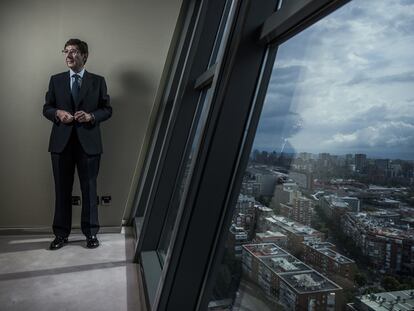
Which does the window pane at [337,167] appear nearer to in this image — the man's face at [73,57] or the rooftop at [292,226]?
the rooftop at [292,226]

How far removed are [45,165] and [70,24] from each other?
54.1 inches

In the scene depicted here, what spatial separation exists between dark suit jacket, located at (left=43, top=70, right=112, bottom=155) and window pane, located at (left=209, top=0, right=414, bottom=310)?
222cm

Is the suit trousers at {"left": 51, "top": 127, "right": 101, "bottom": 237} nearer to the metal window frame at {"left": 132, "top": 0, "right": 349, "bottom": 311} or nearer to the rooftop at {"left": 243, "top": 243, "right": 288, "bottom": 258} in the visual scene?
the metal window frame at {"left": 132, "top": 0, "right": 349, "bottom": 311}

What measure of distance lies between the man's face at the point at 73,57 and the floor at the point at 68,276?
1606 mm

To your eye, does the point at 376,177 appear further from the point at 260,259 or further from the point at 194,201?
the point at 194,201

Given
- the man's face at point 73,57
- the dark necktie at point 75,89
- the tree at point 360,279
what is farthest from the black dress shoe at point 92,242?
the tree at point 360,279

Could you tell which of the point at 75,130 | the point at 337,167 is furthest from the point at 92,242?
the point at 337,167

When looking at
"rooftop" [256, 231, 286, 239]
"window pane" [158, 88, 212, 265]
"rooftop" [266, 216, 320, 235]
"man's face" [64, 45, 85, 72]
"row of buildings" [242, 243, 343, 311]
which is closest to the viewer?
"row of buildings" [242, 243, 343, 311]

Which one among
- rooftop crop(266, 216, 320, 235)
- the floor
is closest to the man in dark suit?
the floor

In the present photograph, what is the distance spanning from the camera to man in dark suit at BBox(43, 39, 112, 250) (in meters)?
3.11

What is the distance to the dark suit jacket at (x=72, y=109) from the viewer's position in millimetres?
3117

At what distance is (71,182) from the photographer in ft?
10.8

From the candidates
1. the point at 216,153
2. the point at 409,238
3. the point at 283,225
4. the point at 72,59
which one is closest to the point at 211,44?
the point at 216,153

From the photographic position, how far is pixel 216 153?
1317 mm
